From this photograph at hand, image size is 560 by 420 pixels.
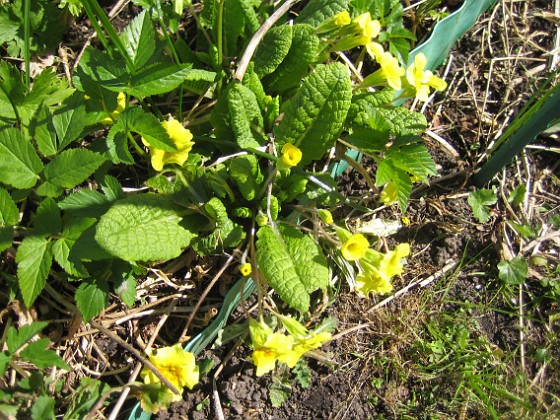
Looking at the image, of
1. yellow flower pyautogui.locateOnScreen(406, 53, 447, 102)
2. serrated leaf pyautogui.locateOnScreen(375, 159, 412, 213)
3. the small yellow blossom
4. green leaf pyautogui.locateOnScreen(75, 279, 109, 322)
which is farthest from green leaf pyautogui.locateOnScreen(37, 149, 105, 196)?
yellow flower pyautogui.locateOnScreen(406, 53, 447, 102)

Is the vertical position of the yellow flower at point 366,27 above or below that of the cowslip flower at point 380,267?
above

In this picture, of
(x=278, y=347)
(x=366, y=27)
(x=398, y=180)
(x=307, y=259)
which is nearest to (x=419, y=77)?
(x=366, y=27)

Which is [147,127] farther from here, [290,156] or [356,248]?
[356,248]

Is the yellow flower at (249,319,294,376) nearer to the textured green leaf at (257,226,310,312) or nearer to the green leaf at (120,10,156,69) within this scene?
the textured green leaf at (257,226,310,312)

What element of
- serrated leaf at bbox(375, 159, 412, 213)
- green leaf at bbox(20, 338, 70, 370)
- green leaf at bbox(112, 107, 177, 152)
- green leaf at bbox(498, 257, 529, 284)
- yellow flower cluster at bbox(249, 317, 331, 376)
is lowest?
green leaf at bbox(498, 257, 529, 284)

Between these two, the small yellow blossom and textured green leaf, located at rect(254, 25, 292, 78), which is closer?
the small yellow blossom

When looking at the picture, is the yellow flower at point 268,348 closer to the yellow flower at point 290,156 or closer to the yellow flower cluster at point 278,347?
the yellow flower cluster at point 278,347

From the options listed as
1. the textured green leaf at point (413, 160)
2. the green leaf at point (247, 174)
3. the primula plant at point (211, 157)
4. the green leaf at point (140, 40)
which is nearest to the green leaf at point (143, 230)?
the primula plant at point (211, 157)

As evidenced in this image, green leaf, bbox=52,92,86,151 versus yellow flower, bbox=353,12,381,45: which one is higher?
yellow flower, bbox=353,12,381,45

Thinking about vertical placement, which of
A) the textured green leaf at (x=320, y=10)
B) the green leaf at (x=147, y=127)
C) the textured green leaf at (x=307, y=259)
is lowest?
the textured green leaf at (x=307, y=259)
